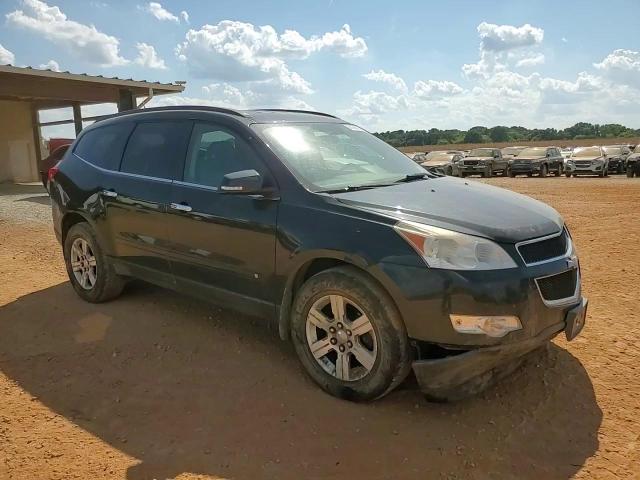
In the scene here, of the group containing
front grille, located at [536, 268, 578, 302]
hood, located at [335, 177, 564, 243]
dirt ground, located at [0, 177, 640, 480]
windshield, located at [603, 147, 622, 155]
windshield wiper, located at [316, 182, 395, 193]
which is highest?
windshield wiper, located at [316, 182, 395, 193]

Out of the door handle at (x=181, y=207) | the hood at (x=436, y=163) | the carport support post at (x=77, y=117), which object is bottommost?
the hood at (x=436, y=163)

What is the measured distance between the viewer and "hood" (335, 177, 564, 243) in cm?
300

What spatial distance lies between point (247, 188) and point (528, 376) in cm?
222

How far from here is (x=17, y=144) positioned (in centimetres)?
2334

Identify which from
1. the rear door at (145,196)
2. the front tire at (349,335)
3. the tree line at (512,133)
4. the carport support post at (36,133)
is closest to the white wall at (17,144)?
the carport support post at (36,133)

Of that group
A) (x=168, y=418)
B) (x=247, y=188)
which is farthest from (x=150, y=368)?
(x=247, y=188)

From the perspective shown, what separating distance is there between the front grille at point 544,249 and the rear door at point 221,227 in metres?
1.53

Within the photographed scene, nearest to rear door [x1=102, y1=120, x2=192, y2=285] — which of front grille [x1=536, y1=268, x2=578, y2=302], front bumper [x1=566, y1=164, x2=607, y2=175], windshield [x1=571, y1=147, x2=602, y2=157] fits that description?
front grille [x1=536, y1=268, x2=578, y2=302]

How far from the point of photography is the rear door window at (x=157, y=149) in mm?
4273

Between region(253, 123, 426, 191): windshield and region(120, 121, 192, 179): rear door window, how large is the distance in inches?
31.0

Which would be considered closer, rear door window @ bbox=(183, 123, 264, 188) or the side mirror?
the side mirror

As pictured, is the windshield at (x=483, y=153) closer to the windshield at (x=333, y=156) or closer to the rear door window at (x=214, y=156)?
the windshield at (x=333, y=156)

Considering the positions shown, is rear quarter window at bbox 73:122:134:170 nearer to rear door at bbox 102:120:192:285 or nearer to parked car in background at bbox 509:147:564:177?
rear door at bbox 102:120:192:285

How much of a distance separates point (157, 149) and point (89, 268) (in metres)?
1.49
